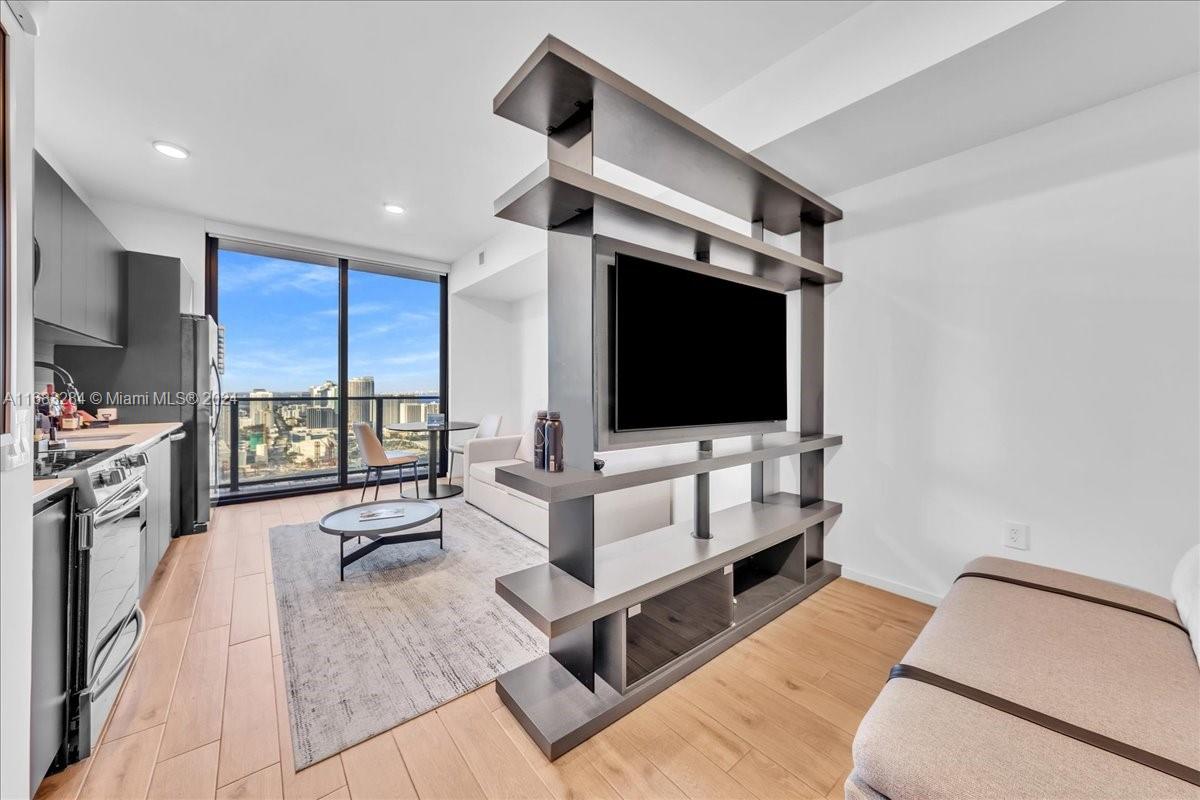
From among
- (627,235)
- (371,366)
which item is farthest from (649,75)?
(371,366)

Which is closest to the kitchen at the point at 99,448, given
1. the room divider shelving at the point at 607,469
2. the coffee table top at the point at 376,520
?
the coffee table top at the point at 376,520

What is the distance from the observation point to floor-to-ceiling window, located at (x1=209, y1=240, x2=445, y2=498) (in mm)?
4602

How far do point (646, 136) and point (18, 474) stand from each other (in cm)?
209

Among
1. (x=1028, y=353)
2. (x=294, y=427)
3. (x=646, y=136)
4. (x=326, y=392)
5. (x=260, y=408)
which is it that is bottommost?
(x=294, y=427)

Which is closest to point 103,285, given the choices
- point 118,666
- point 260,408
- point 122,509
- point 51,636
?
point 260,408

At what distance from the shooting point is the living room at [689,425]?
1317mm

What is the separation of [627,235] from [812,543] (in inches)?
81.6

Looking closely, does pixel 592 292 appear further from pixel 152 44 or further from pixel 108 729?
pixel 152 44

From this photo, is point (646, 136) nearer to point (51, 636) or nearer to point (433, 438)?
point (51, 636)

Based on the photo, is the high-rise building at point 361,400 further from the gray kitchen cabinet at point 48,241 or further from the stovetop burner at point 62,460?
the stovetop burner at point 62,460

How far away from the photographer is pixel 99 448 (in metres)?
2.05

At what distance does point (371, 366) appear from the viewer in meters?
5.30

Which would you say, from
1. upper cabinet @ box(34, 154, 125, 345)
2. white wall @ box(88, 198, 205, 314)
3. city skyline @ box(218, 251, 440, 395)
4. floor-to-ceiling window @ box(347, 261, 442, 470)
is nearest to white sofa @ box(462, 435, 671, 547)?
floor-to-ceiling window @ box(347, 261, 442, 470)

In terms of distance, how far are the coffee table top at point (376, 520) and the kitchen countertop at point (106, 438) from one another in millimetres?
975
